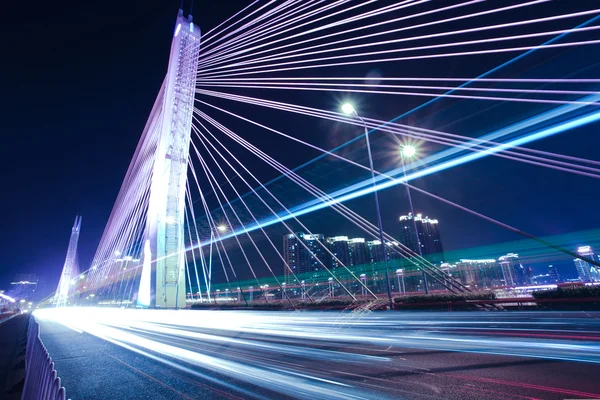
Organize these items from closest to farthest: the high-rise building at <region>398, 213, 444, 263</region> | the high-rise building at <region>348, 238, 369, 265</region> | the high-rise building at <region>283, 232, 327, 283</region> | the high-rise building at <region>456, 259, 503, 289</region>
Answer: the high-rise building at <region>456, 259, 503, 289</region> → the high-rise building at <region>398, 213, 444, 263</region> → the high-rise building at <region>348, 238, 369, 265</region> → the high-rise building at <region>283, 232, 327, 283</region>

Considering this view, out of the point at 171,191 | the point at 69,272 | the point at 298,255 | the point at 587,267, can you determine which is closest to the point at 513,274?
the point at 587,267

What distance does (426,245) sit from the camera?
3180cm

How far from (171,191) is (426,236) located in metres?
25.5

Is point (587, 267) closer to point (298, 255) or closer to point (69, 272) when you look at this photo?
point (298, 255)

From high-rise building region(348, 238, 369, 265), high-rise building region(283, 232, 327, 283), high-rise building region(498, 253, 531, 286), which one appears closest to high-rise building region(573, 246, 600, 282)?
high-rise building region(498, 253, 531, 286)

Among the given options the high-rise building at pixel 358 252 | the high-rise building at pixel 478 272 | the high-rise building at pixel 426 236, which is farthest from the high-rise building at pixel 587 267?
the high-rise building at pixel 358 252

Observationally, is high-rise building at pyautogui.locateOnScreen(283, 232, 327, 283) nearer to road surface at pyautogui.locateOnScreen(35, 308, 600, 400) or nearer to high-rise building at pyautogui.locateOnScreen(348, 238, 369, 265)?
high-rise building at pyautogui.locateOnScreen(348, 238, 369, 265)

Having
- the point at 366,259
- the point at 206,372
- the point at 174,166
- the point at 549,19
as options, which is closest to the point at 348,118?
the point at 549,19

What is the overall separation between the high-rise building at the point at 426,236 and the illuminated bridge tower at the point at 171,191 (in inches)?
846

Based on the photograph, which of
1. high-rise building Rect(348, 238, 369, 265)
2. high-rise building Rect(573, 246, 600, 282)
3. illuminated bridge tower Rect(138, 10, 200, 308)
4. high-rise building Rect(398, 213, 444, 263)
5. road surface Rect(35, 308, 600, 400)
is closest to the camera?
road surface Rect(35, 308, 600, 400)

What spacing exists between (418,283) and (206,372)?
117ft

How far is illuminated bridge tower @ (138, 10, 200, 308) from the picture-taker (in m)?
17.8

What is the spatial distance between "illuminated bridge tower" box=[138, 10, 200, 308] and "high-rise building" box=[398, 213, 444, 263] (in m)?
21.5

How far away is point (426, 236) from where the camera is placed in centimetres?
3281
